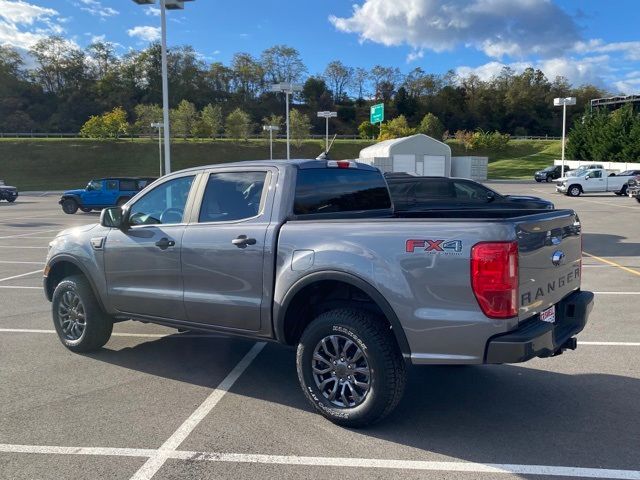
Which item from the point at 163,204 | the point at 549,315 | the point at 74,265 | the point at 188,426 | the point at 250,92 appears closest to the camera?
the point at 549,315

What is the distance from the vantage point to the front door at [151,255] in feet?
16.0

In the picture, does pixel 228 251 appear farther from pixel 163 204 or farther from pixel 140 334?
pixel 140 334

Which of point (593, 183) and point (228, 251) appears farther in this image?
point (593, 183)

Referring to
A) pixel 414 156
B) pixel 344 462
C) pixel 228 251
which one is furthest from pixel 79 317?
pixel 414 156

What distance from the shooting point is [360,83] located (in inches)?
5536

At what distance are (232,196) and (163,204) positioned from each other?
0.87 m

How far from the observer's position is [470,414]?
4.29m

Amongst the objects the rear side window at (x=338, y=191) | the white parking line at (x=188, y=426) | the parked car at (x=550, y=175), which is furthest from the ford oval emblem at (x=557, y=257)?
the parked car at (x=550, y=175)

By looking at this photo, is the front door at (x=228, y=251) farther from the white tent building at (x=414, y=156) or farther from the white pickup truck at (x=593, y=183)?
the white pickup truck at (x=593, y=183)

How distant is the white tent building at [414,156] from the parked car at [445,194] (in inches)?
907

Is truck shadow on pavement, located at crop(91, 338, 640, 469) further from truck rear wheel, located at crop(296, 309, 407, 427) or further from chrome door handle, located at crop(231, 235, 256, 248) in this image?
chrome door handle, located at crop(231, 235, 256, 248)

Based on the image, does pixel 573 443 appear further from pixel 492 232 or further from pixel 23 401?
pixel 23 401

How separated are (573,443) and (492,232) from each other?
5.21 feet

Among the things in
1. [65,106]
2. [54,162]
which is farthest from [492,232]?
[65,106]
